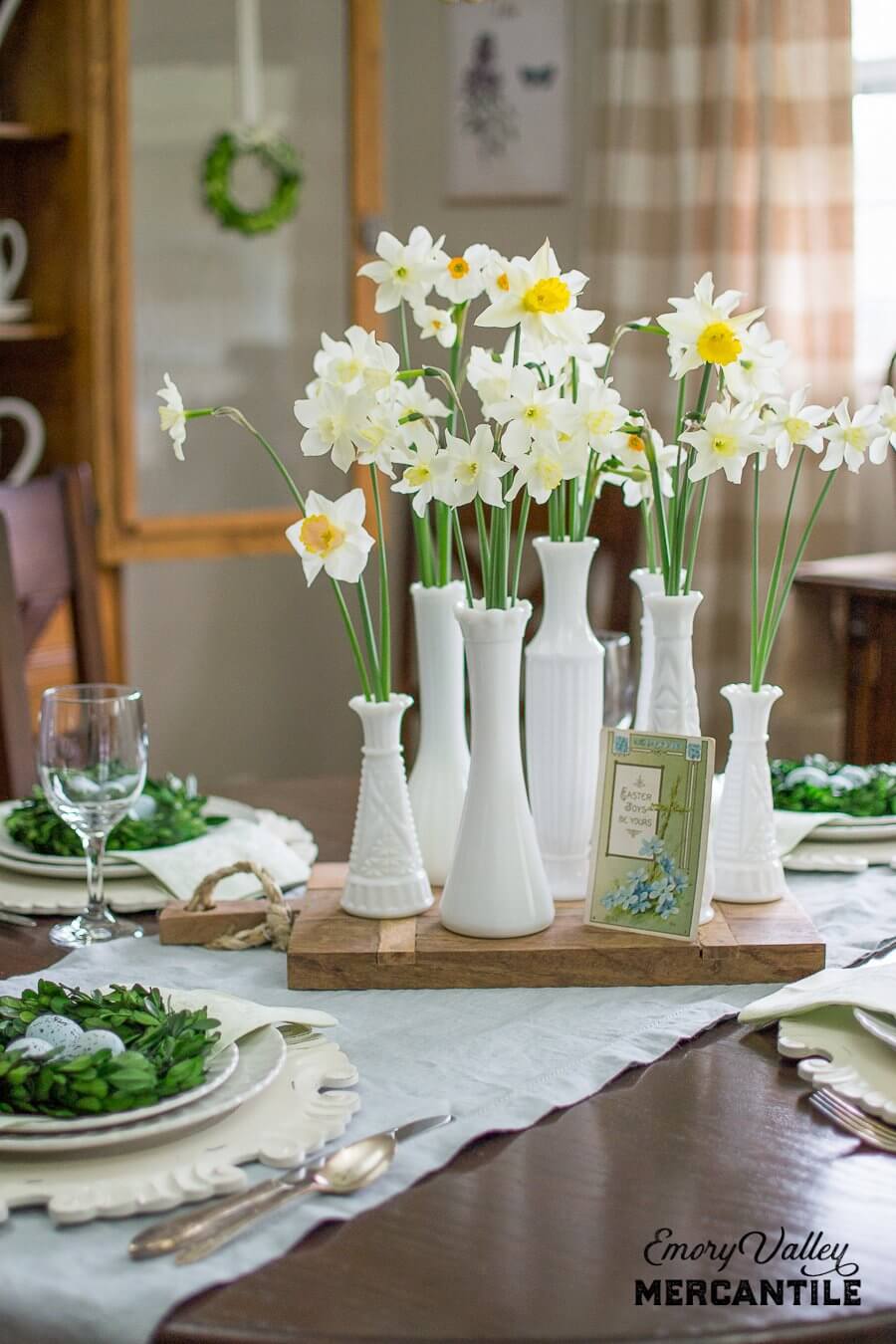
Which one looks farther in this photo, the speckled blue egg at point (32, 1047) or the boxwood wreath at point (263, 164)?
the boxwood wreath at point (263, 164)

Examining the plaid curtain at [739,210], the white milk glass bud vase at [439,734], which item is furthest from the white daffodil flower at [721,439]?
the plaid curtain at [739,210]

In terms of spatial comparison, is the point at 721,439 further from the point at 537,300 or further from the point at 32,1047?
the point at 32,1047

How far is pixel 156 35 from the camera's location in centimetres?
305

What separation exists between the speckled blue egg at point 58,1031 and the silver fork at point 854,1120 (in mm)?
414

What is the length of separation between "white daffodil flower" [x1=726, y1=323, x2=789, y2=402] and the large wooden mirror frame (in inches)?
84.8

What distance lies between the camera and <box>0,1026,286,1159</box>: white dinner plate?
2.65ft

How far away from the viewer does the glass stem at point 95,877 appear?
1209 millimetres

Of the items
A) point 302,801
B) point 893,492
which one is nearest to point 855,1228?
point 302,801

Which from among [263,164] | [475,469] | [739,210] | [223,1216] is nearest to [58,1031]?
[223,1216]

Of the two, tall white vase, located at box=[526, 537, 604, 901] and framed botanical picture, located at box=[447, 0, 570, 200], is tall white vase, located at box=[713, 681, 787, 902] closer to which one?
tall white vase, located at box=[526, 537, 604, 901]

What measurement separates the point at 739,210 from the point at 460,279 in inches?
82.6

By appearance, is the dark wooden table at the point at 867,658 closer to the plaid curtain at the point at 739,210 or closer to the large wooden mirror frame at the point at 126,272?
the plaid curtain at the point at 739,210

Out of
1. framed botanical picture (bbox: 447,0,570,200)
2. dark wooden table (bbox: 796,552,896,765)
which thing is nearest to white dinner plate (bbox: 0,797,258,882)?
dark wooden table (bbox: 796,552,896,765)

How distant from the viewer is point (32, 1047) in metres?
0.86
